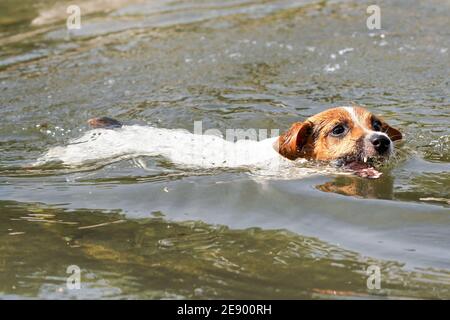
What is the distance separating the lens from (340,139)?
21.6 feet

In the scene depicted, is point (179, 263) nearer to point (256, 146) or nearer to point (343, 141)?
point (343, 141)

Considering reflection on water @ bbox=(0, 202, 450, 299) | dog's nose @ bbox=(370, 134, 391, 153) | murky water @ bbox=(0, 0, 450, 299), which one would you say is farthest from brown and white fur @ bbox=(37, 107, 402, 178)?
reflection on water @ bbox=(0, 202, 450, 299)

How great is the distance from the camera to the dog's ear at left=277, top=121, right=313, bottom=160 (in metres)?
6.66

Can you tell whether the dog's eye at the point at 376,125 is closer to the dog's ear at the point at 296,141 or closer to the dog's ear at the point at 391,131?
the dog's ear at the point at 391,131

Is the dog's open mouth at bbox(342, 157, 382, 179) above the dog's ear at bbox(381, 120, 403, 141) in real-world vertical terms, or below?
below

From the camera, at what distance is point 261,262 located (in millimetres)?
4672

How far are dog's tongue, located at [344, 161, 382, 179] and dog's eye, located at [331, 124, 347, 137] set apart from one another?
27cm

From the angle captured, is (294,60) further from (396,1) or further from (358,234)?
(358,234)

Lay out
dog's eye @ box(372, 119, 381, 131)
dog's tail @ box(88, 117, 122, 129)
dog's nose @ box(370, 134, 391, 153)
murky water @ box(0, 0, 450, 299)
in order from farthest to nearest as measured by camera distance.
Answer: dog's tail @ box(88, 117, 122, 129) → dog's eye @ box(372, 119, 381, 131) → dog's nose @ box(370, 134, 391, 153) → murky water @ box(0, 0, 450, 299)

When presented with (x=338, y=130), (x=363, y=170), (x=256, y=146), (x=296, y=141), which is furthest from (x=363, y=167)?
(x=256, y=146)

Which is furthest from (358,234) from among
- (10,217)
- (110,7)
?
(110,7)

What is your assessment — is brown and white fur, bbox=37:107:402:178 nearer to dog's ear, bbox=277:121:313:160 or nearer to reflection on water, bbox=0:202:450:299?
dog's ear, bbox=277:121:313:160

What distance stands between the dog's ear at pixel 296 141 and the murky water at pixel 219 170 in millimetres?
449

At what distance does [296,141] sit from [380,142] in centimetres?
76
